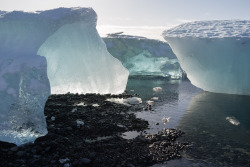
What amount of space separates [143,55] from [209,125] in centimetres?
2108

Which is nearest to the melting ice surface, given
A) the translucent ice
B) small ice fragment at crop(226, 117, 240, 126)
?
the translucent ice

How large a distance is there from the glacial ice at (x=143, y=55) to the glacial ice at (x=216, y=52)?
12237 mm

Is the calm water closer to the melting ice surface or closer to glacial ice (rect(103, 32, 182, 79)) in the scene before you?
the melting ice surface

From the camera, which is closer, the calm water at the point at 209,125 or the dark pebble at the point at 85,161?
the dark pebble at the point at 85,161

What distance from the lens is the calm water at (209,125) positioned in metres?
6.27

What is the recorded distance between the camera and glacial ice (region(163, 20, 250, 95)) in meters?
15.0

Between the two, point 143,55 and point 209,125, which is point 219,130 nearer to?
point 209,125

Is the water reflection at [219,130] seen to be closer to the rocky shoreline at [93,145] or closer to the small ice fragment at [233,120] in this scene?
the small ice fragment at [233,120]

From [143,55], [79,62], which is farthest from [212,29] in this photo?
[143,55]

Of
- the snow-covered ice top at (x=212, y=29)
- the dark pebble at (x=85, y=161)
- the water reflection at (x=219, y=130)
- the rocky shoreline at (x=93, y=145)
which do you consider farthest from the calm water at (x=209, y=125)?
the snow-covered ice top at (x=212, y=29)

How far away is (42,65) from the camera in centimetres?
682

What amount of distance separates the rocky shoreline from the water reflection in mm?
600

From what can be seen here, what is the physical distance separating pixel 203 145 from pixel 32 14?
6.95 metres

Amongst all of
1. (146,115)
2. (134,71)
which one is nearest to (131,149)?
(146,115)
